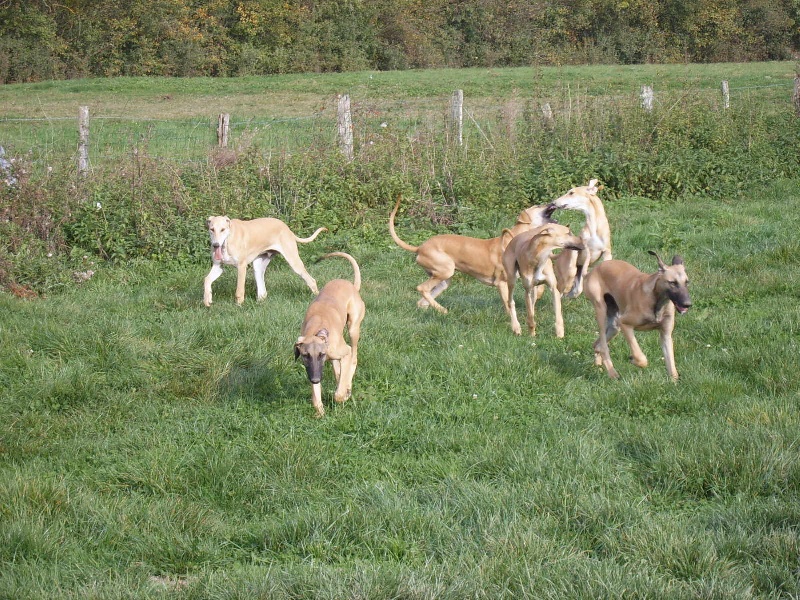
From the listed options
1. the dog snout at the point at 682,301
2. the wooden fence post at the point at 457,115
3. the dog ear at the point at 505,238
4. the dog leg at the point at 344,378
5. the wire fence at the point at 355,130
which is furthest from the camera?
the wooden fence post at the point at 457,115

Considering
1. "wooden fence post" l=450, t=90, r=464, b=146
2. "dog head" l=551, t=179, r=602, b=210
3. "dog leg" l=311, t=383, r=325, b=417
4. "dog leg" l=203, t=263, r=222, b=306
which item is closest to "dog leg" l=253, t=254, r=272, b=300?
"dog leg" l=203, t=263, r=222, b=306

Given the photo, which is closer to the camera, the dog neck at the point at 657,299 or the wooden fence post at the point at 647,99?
the dog neck at the point at 657,299

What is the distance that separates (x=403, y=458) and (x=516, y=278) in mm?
4181

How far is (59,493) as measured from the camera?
5.94 m

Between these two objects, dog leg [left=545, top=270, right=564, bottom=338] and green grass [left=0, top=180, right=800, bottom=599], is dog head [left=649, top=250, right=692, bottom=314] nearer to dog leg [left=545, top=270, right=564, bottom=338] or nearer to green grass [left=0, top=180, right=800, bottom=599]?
green grass [left=0, top=180, right=800, bottom=599]

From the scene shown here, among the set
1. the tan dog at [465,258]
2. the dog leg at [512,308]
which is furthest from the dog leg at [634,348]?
the tan dog at [465,258]

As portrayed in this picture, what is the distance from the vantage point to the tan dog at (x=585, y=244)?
34.4ft

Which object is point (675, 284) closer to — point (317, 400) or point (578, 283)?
point (317, 400)

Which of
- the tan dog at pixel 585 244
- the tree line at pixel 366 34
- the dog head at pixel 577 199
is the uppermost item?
the tree line at pixel 366 34

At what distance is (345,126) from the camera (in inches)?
638

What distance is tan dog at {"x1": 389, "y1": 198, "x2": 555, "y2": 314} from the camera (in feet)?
35.4

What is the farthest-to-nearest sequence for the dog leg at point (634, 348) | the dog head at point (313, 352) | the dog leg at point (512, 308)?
the dog leg at point (512, 308) → the dog leg at point (634, 348) → the dog head at point (313, 352)

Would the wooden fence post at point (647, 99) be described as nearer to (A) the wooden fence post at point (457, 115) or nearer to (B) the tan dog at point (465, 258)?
(A) the wooden fence post at point (457, 115)

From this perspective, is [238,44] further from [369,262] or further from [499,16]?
[369,262]
